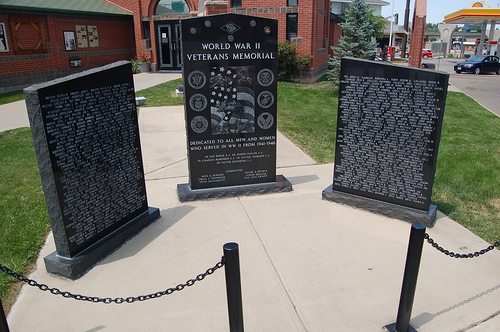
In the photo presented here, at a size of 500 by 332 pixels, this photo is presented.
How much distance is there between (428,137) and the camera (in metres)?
4.66

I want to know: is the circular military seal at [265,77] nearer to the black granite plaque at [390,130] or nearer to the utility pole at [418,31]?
the black granite plaque at [390,130]

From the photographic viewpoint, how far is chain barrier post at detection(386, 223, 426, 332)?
297 centimetres

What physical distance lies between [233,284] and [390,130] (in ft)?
9.93

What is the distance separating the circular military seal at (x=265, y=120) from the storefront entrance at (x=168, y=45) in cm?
1807

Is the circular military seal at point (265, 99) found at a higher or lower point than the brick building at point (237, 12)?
lower

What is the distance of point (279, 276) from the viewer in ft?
12.9

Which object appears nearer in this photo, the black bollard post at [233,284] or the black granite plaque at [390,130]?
the black bollard post at [233,284]

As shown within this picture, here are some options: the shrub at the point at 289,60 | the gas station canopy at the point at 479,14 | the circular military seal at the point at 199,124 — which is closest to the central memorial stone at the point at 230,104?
the circular military seal at the point at 199,124

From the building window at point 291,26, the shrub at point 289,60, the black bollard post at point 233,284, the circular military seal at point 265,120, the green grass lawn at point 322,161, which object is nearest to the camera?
the black bollard post at point 233,284

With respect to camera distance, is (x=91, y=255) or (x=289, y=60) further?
(x=289, y=60)

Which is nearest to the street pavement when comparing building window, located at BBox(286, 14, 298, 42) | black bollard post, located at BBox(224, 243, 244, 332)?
black bollard post, located at BBox(224, 243, 244, 332)

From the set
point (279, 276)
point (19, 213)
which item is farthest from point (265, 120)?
point (19, 213)

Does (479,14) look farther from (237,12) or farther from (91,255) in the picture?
(91,255)

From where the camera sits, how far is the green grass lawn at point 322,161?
4699 millimetres
